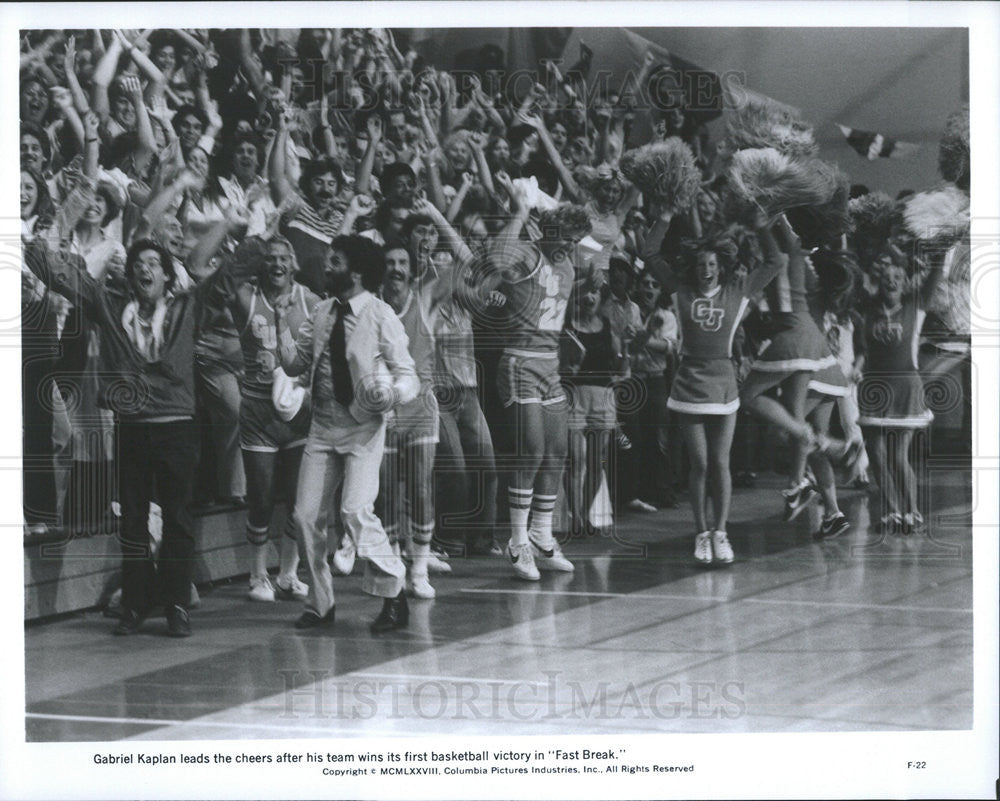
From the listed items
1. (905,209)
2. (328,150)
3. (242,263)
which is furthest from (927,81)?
(242,263)

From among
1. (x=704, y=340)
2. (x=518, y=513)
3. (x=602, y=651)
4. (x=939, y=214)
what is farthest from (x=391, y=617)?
(x=939, y=214)

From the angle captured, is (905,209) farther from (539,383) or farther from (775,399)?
(539,383)

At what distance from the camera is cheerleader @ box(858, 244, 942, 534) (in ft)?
19.5

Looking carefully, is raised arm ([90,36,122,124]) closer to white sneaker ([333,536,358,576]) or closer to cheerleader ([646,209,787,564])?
white sneaker ([333,536,358,576])

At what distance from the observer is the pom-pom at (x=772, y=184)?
5863 millimetres

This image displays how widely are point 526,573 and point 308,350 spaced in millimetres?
1145

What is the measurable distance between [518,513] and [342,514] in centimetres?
65

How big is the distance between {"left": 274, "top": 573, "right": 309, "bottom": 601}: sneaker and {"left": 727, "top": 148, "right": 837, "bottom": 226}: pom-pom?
6.84ft

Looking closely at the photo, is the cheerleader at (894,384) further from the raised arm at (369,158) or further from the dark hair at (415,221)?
the raised arm at (369,158)

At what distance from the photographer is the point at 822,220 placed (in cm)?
590

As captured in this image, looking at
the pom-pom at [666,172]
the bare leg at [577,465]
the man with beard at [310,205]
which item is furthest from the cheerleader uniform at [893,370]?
the man with beard at [310,205]

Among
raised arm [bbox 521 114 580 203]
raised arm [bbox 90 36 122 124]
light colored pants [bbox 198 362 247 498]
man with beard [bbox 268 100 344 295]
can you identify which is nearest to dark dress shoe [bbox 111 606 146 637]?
light colored pants [bbox 198 362 247 498]

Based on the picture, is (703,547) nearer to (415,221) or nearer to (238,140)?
(415,221)

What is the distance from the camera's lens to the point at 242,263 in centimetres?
578
